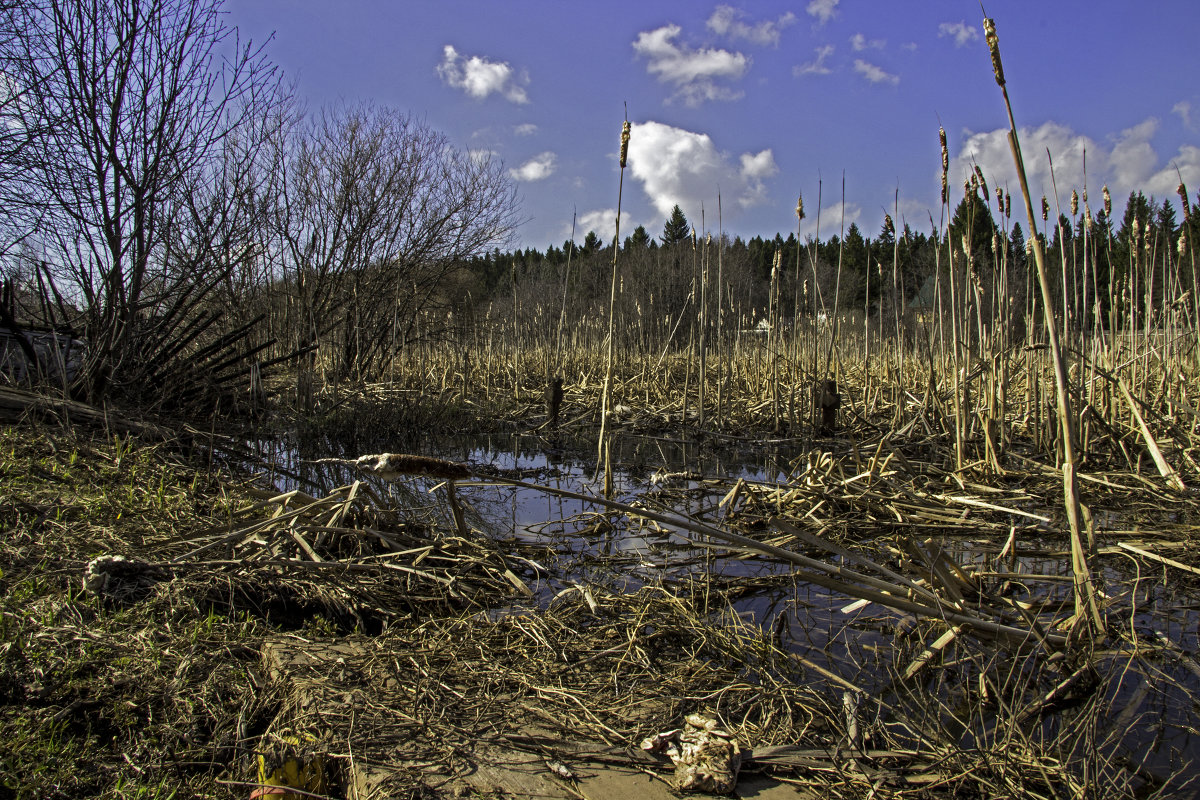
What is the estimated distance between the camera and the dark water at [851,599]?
156cm

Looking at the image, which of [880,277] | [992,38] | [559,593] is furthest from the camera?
[880,277]

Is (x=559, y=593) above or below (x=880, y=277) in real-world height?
below

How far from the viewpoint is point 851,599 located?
8.19 ft

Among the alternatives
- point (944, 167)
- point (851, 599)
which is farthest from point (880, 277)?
point (851, 599)

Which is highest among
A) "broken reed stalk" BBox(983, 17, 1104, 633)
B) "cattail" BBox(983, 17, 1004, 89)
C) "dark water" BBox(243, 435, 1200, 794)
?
"cattail" BBox(983, 17, 1004, 89)

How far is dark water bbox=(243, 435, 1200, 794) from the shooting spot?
1.56 m

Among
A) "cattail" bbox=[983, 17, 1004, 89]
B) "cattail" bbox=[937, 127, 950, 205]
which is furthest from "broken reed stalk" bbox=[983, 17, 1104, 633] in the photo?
"cattail" bbox=[937, 127, 950, 205]

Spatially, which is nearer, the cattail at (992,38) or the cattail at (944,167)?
the cattail at (992,38)

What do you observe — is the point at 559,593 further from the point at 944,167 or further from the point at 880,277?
the point at 880,277

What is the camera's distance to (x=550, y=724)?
154cm

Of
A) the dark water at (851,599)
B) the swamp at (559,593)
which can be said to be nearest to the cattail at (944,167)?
the swamp at (559,593)

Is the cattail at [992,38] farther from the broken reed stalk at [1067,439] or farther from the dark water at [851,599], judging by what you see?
the dark water at [851,599]

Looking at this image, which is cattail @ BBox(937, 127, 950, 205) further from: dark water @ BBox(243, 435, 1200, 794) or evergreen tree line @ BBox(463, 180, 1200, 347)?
dark water @ BBox(243, 435, 1200, 794)

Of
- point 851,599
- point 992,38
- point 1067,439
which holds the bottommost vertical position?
point 851,599
